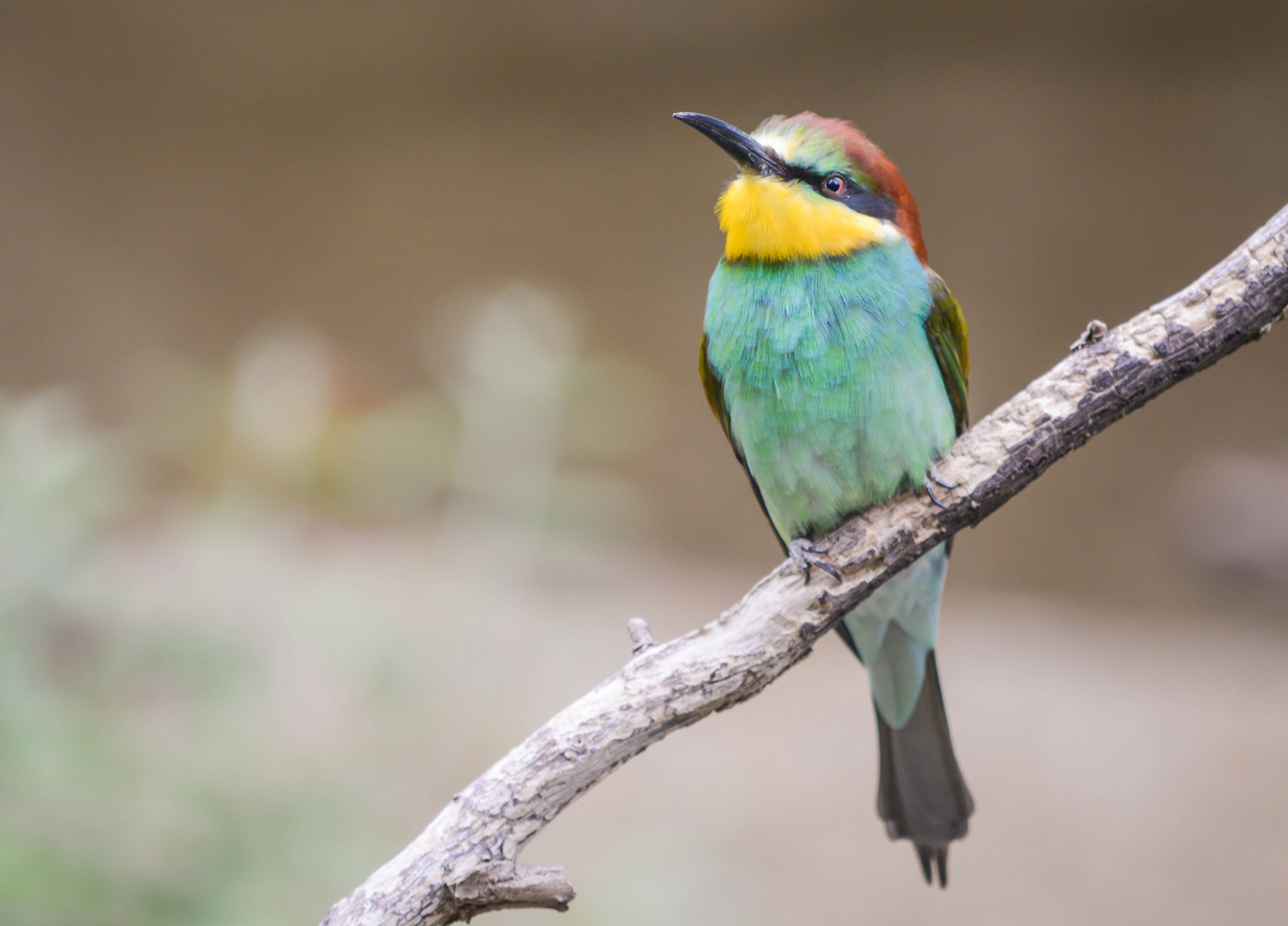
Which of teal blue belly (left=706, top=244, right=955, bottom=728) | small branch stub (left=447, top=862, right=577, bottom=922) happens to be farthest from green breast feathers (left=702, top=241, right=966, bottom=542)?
small branch stub (left=447, top=862, right=577, bottom=922)

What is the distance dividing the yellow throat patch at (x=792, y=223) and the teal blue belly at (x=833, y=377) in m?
0.02

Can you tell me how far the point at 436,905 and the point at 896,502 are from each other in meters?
0.65

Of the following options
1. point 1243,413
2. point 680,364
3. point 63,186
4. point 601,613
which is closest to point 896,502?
point 601,613

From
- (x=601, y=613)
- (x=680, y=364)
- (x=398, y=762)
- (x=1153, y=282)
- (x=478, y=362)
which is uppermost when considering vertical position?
(x=680, y=364)

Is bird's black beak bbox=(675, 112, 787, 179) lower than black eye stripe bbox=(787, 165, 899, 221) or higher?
higher

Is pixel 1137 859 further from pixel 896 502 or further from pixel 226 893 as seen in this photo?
pixel 226 893

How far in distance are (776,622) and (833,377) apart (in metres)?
0.31

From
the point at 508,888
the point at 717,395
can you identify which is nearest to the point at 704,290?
the point at 717,395

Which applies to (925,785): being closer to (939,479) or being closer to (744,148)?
(939,479)

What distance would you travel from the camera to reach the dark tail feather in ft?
4.84

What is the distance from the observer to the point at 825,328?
1.26 m

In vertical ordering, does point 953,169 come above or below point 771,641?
above

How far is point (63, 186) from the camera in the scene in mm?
3811

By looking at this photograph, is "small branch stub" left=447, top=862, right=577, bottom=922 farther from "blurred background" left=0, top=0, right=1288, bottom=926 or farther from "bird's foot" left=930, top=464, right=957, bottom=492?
"blurred background" left=0, top=0, right=1288, bottom=926
